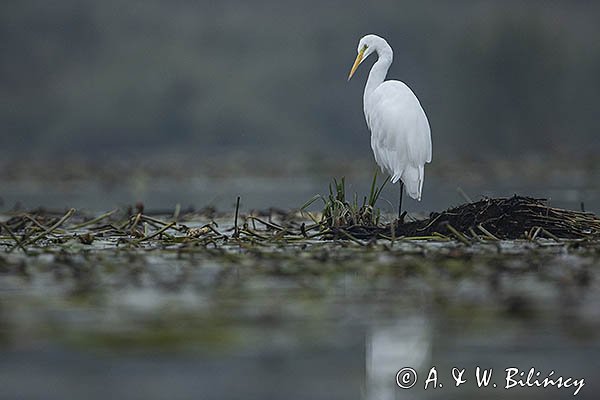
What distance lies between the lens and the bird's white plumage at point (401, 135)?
11430 millimetres

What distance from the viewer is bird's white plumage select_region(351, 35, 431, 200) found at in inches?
450

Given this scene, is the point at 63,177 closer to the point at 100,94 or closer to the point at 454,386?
the point at 454,386

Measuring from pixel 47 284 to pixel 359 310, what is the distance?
1994 millimetres

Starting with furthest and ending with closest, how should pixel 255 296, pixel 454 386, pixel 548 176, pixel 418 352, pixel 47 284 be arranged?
pixel 548 176 < pixel 47 284 < pixel 255 296 < pixel 418 352 < pixel 454 386

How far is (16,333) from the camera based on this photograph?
5766 mm

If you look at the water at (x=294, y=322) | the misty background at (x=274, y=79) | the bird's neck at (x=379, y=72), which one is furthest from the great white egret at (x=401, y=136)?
the misty background at (x=274, y=79)

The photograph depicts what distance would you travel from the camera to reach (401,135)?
11.4 metres

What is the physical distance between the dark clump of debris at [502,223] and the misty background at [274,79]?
2444 cm

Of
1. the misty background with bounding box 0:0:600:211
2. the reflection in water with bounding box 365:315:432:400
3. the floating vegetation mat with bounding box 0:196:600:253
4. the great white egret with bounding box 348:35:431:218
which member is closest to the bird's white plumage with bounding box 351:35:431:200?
the great white egret with bounding box 348:35:431:218

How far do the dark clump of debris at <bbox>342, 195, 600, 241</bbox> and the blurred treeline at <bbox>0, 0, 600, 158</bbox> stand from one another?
1405 inches

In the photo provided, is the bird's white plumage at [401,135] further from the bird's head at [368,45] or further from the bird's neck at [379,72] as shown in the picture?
the bird's head at [368,45]

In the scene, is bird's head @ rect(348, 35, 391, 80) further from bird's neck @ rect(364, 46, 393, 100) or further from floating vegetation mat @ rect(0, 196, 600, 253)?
floating vegetation mat @ rect(0, 196, 600, 253)

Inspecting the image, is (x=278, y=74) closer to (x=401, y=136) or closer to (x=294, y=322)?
(x=401, y=136)

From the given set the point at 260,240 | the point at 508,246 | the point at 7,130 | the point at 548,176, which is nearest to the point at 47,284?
the point at 260,240
